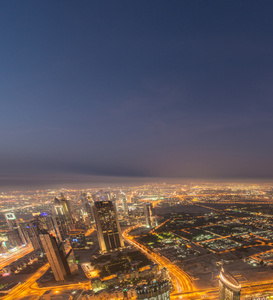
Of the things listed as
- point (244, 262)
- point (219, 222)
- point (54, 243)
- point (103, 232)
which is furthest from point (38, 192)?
point (244, 262)

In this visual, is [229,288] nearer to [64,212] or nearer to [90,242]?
[90,242]

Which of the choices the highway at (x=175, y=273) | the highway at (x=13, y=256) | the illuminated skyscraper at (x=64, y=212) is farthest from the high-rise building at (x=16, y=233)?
the highway at (x=175, y=273)

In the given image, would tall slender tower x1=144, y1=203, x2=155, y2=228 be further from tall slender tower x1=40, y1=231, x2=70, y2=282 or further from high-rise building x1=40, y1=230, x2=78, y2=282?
tall slender tower x1=40, y1=231, x2=70, y2=282

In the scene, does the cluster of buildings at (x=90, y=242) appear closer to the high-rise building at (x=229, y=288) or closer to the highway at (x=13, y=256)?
the high-rise building at (x=229, y=288)

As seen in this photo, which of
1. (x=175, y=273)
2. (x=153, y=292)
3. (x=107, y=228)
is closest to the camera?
(x=153, y=292)

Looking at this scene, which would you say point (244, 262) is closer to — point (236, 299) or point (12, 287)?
point (236, 299)

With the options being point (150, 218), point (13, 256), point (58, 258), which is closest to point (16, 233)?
point (13, 256)

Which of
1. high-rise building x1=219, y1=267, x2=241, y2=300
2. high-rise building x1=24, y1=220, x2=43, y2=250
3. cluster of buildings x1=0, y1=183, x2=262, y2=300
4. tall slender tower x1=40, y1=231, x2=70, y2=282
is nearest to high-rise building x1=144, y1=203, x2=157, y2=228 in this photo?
cluster of buildings x1=0, y1=183, x2=262, y2=300

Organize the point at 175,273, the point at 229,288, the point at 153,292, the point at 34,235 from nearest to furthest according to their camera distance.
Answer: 1. the point at 229,288
2. the point at 153,292
3. the point at 175,273
4. the point at 34,235
